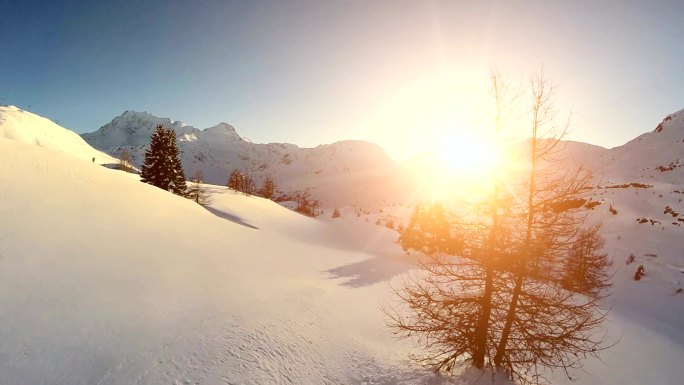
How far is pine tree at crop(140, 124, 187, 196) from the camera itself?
3928cm

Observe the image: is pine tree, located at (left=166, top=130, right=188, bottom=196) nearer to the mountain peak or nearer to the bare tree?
the bare tree

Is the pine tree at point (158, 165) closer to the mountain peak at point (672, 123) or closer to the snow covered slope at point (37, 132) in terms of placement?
the mountain peak at point (672, 123)

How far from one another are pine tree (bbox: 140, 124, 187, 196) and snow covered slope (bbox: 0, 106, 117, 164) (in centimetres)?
10302

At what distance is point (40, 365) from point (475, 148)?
9.49 m

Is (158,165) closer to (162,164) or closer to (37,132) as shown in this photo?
(162,164)

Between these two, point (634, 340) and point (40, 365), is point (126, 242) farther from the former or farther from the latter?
point (634, 340)

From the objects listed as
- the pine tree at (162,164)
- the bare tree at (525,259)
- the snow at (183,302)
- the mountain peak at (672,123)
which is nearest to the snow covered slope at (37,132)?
the pine tree at (162,164)

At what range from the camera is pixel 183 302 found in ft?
27.6

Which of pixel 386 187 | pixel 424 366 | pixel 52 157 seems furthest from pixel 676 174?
pixel 386 187

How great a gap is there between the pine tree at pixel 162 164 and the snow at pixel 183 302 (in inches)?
851

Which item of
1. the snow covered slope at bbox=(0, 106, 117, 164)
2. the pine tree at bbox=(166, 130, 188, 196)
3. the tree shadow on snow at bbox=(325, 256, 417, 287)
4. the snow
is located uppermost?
the snow covered slope at bbox=(0, 106, 117, 164)

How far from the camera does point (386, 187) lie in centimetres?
13412

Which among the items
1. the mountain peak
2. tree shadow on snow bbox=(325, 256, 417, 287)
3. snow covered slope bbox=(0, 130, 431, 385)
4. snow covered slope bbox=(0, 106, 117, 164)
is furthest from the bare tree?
snow covered slope bbox=(0, 106, 117, 164)

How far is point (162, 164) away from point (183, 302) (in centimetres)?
3776
